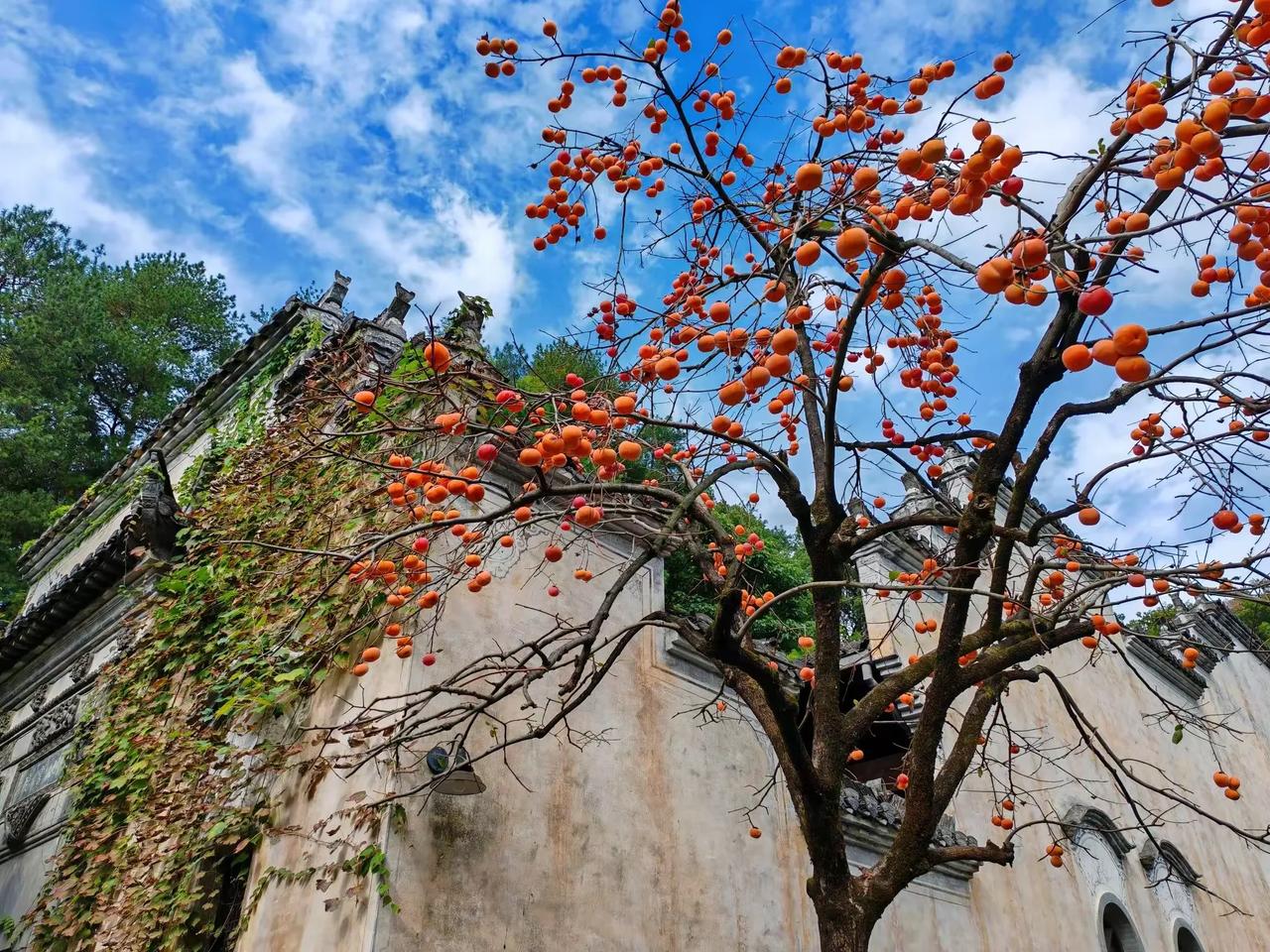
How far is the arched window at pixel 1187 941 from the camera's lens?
10.3 m

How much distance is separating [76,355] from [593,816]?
15.7m

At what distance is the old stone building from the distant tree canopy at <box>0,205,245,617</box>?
2842 millimetres

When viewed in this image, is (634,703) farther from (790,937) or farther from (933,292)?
(933,292)

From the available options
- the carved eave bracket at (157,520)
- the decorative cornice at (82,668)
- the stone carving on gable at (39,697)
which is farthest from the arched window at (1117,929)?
the stone carving on gable at (39,697)

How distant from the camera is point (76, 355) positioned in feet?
51.8

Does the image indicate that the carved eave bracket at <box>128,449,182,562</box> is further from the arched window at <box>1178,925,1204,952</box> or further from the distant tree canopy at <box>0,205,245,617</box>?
the arched window at <box>1178,925,1204,952</box>

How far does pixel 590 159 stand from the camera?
16.1ft

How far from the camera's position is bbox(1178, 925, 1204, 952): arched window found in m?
10.3

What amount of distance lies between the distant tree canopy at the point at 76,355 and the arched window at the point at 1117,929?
1596 cm

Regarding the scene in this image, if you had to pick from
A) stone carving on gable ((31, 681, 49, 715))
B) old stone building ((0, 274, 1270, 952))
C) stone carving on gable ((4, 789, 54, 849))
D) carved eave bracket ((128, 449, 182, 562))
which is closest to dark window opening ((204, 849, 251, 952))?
old stone building ((0, 274, 1270, 952))

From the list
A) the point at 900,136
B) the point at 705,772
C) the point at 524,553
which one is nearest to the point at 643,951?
the point at 705,772

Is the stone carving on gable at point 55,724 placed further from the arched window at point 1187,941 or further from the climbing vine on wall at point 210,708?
the arched window at point 1187,941

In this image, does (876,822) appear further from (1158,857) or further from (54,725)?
(54,725)

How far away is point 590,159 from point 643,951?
4.97 m
